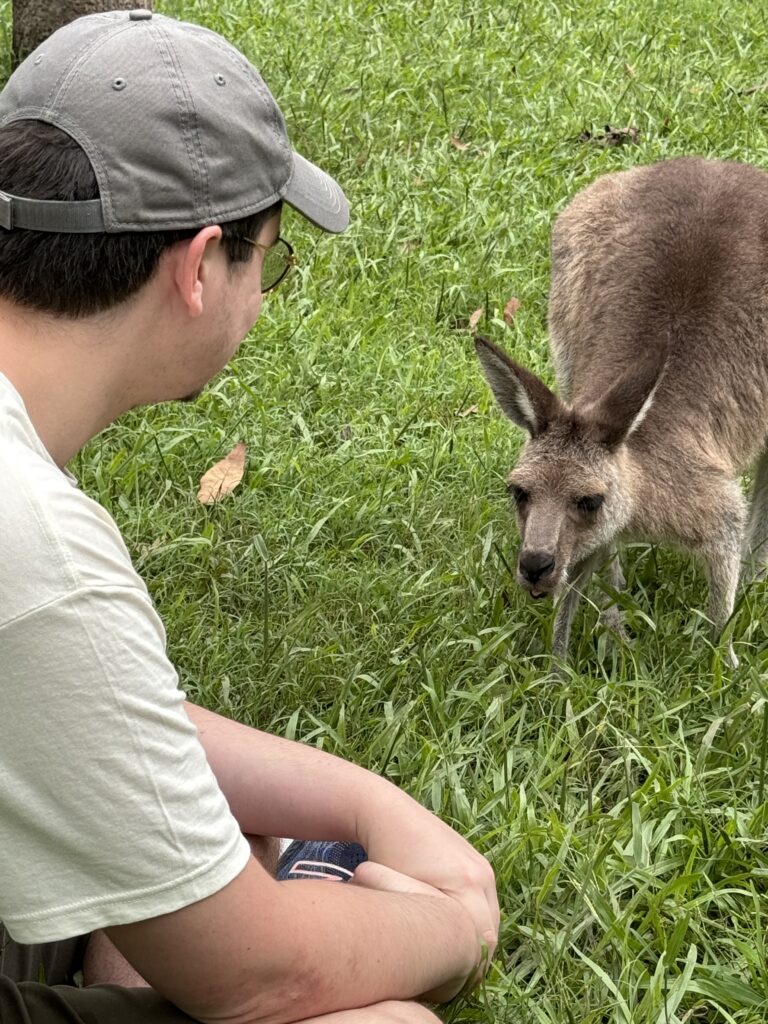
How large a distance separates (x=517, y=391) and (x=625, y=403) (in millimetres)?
285

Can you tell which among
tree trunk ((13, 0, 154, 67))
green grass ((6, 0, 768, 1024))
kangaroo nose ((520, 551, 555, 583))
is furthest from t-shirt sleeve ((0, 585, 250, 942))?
tree trunk ((13, 0, 154, 67))

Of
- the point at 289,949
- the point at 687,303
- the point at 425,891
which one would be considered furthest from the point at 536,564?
the point at 289,949

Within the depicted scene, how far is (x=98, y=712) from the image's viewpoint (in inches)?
64.8

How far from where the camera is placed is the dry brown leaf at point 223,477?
13.8 feet

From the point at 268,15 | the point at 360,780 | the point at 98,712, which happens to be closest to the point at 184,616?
the point at 360,780

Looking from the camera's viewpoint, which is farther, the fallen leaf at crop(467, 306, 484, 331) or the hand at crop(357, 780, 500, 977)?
the fallen leaf at crop(467, 306, 484, 331)

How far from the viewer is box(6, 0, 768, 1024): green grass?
107 inches

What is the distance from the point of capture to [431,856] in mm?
2289

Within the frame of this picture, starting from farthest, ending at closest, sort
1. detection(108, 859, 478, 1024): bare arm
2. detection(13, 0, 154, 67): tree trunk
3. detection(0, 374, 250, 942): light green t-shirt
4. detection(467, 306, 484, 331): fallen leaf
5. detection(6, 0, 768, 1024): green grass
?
detection(13, 0, 154, 67): tree trunk < detection(467, 306, 484, 331): fallen leaf < detection(6, 0, 768, 1024): green grass < detection(108, 859, 478, 1024): bare arm < detection(0, 374, 250, 942): light green t-shirt

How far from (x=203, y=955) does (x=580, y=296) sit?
10.5 feet

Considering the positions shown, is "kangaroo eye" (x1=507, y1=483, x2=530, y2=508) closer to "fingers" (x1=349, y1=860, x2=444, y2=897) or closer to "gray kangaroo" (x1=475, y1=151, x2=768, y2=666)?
"gray kangaroo" (x1=475, y1=151, x2=768, y2=666)

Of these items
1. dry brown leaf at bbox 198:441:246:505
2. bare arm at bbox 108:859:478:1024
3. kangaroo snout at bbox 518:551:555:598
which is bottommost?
dry brown leaf at bbox 198:441:246:505

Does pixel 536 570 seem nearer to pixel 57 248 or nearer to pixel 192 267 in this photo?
pixel 192 267

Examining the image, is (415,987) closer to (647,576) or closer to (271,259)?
(271,259)
